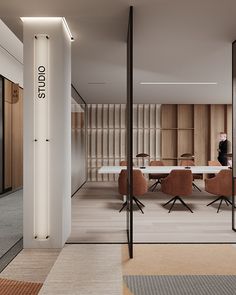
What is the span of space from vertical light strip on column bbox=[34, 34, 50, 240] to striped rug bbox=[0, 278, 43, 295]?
3.27 ft

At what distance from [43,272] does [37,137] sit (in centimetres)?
160

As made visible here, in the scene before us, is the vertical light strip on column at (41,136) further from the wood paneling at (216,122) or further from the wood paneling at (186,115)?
the wood paneling at (216,122)

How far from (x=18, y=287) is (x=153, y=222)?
9.18 feet

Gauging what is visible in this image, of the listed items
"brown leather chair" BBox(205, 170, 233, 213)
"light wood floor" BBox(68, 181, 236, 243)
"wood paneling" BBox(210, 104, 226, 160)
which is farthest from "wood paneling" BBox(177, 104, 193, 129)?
"brown leather chair" BBox(205, 170, 233, 213)

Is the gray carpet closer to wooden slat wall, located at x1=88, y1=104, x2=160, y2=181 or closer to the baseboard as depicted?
the baseboard

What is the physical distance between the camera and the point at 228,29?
410cm

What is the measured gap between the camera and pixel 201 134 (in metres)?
11.1

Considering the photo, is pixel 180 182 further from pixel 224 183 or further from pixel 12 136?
pixel 12 136

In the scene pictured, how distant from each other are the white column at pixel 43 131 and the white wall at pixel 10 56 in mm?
2519

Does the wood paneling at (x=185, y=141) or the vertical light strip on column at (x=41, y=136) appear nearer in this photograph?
the vertical light strip on column at (x=41, y=136)

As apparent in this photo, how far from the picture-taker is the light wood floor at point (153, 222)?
4101 mm

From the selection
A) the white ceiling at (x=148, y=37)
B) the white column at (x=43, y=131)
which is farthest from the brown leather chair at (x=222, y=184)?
the white column at (x=43, y=131)

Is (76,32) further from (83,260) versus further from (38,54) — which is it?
(83,260)

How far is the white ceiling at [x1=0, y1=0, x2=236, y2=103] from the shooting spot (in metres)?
3.43
